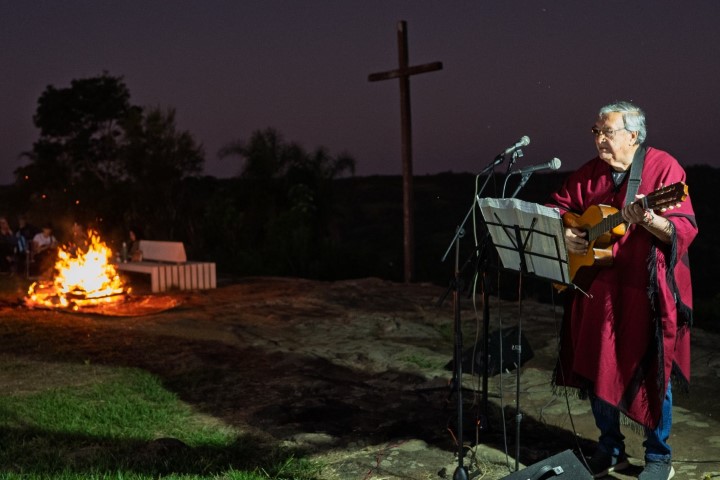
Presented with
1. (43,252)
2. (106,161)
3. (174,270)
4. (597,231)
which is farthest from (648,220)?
(106,161)

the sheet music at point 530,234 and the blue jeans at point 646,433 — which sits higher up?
the sheet music at point 530,234

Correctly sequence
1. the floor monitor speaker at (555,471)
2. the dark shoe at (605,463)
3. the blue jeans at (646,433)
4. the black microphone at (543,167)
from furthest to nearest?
the dark shoe at (605,463) < the blue jeans at (646,433) < the black microphone at (543,167) < the floor monitor speaker at (555,471)

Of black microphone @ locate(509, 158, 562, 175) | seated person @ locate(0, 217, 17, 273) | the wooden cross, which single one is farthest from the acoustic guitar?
seated person @ locate(0, 217, 17, 273)

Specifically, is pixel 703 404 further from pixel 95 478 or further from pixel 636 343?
pixel 95 478

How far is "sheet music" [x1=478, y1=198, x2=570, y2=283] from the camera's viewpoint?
11.7 ft

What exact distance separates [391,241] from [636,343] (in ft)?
110

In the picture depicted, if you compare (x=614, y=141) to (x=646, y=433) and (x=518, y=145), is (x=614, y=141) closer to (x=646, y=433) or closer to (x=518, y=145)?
(x=518, y=145)

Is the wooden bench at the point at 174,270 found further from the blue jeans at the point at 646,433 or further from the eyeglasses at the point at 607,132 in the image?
the eyeglasses at the point at 607,132

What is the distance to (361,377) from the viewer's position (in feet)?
22.9

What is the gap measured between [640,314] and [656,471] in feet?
2.66

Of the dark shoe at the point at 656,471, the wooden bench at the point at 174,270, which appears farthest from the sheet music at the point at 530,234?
the wooden bench at the point at 174,270

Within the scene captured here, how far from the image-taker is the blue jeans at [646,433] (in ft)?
13.6

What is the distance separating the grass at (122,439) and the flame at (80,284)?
4.65 m

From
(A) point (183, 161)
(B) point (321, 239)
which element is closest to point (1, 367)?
(B) point (321, 239)
